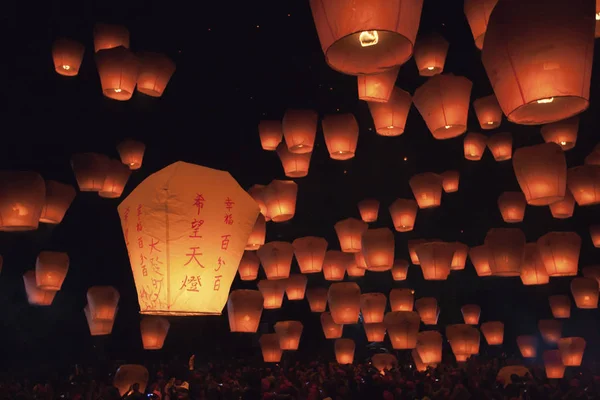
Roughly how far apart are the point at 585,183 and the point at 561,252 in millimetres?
1068

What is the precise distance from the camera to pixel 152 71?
8.00 metres

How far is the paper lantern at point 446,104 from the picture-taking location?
6.32 meters

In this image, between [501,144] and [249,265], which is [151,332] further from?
[501,144]

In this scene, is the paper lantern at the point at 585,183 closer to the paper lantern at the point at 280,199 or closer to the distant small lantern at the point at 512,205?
the distant small lantern at the point at 512,205

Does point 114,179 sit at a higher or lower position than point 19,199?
higher

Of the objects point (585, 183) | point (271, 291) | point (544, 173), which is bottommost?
point (271, 291)

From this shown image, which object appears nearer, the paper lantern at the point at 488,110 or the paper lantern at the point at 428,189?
the paper lantern at the point at 488,110

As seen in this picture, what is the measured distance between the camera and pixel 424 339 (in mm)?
11938

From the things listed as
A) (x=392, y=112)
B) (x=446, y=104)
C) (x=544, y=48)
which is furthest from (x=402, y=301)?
(x=544, y=48)

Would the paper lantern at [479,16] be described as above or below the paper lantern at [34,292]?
above

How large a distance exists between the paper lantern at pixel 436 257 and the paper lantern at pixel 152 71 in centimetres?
484

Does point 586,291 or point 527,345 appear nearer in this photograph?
point 586,291

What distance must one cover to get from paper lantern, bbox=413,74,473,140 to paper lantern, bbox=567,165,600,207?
8.80ft

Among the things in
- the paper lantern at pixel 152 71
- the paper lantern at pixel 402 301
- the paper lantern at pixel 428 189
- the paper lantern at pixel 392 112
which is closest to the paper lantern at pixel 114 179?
the paper lantern at pixel 152 71
